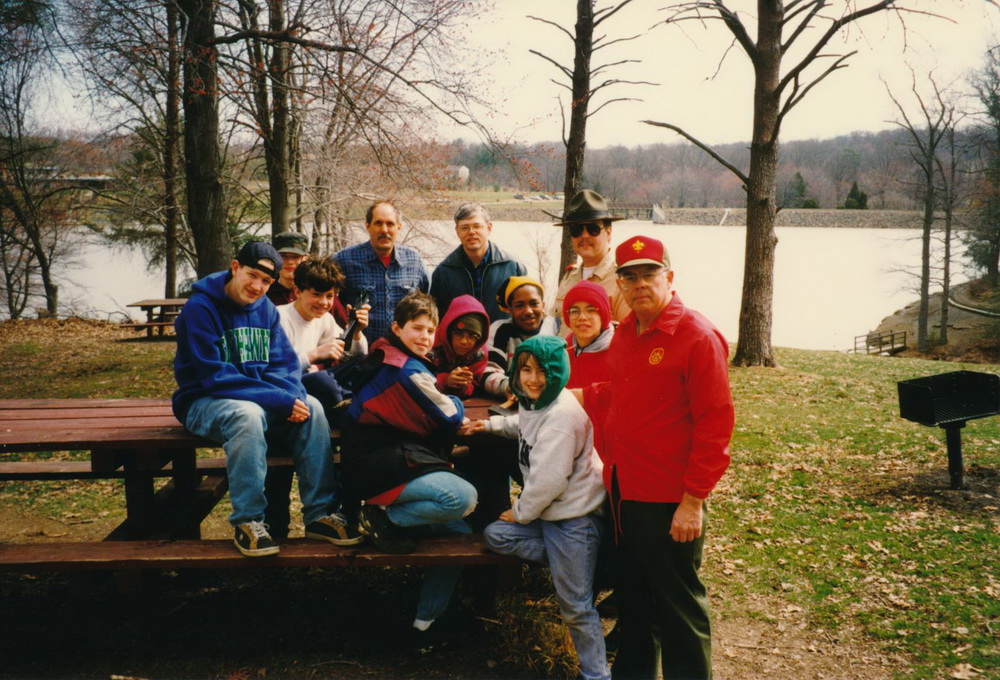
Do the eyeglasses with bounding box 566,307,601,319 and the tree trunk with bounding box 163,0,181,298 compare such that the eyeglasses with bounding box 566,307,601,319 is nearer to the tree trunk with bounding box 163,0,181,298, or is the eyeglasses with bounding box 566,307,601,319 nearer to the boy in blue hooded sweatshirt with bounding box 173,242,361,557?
the boy in blue hooded sweatshirt with bounding box 173,242,361,557

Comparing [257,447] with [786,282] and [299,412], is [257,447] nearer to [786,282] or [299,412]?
[299,412]

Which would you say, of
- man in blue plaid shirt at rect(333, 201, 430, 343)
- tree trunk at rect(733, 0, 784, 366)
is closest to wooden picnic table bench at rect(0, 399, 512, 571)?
man in blue plaid shirt at rect(333, 201, 430, 343)

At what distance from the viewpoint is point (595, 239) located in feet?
13.0

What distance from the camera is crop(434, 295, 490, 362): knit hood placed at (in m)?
3.60

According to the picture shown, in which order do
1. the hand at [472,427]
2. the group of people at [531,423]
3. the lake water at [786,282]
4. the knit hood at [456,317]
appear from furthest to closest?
the lake water at [786,282]
the knit hood at [456,317]
the hand at [472,427]
the group of people at [531,423]

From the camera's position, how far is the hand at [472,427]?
3.47 meters

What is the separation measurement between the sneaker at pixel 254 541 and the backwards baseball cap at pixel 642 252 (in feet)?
7.04

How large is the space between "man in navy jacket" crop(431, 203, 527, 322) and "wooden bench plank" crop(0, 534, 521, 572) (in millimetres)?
1807

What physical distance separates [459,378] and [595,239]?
1.18 metres

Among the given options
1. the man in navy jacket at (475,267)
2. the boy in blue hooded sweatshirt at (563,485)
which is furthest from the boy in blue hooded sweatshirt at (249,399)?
the man in navy jacket at (475,267)

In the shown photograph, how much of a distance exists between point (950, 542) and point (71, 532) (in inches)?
271

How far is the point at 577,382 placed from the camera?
11.4ft

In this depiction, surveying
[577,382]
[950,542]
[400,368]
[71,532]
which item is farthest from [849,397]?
[71,532]

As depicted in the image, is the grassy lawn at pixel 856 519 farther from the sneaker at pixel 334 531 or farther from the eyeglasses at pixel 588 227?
the eyeglasses at pixel 588 227
